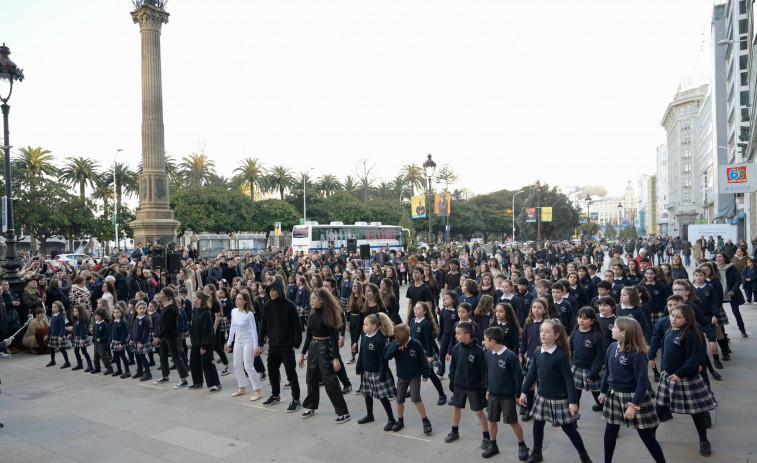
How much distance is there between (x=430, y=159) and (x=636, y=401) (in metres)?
20.7

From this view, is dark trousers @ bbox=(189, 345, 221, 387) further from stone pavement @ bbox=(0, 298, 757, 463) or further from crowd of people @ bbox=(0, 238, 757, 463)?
stone pavement @ bbox=(0, 298, 757, 463)

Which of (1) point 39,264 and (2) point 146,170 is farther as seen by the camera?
(2) point 146,170

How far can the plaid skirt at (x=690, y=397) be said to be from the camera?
198 inches

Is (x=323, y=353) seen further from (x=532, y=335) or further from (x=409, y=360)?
(x=532, y=335)

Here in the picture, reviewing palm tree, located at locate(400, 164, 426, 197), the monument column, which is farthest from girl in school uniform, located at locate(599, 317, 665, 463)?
palm tree, located at locate(400, 164, 426, 197)

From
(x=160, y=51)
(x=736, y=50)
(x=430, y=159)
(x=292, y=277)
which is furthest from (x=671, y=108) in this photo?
(x=292, y=277)

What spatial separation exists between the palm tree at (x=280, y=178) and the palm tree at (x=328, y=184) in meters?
6.93

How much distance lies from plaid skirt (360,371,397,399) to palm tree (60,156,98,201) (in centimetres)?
5819

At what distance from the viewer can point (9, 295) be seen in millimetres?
11289

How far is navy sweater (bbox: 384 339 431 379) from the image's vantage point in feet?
19.5

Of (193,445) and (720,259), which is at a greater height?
(720,259)

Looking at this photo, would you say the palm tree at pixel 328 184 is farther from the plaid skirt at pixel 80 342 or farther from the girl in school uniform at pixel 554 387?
the girl in school uniform at pixel 554 387

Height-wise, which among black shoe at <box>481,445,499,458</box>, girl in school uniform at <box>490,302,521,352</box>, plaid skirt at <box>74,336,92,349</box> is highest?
girl in school uniform at <box>490,302,521,352</box>

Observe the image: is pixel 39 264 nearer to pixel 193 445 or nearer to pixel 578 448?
pixel 193 445
